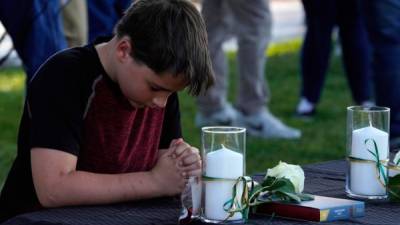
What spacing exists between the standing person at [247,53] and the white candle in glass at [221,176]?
3854 mm

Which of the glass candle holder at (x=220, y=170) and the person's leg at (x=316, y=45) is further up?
the person's leg at (x=316, y=45)

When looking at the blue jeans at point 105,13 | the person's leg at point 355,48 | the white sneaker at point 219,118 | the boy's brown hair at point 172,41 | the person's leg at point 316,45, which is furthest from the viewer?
the person's leg at point 355,48

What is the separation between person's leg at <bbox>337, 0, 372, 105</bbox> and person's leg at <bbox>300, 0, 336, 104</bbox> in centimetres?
12

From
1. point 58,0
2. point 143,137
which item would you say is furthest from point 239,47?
point 143,137

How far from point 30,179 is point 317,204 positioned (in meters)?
0.84

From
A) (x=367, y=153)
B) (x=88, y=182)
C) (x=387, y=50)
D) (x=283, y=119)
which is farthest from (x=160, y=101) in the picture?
(x=283, y=119)

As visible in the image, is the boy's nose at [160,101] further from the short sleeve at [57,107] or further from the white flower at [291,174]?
the white flower at [291,174]

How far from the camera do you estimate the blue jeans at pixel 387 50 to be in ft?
16.0

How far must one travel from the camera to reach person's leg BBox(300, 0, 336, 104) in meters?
6.76

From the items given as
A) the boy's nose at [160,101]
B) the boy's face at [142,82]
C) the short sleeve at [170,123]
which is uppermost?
the boy's face at [142,82]

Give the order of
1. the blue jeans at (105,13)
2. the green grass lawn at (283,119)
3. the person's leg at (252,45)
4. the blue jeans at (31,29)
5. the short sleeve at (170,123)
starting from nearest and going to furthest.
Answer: the short sleeve at (170,123) < the blue jeans at (31,29) < the blue jeans at (105,13) < the green grass lawn at (283,119) < the person's leg at (252,45)

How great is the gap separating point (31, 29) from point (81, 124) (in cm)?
182

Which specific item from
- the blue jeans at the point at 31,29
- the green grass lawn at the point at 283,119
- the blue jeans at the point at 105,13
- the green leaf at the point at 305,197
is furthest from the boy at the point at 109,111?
the blue jeans at the point at 105,13

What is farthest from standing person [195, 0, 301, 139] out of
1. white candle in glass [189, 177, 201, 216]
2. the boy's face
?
white candle in glass [189, 177, 201, 216]
